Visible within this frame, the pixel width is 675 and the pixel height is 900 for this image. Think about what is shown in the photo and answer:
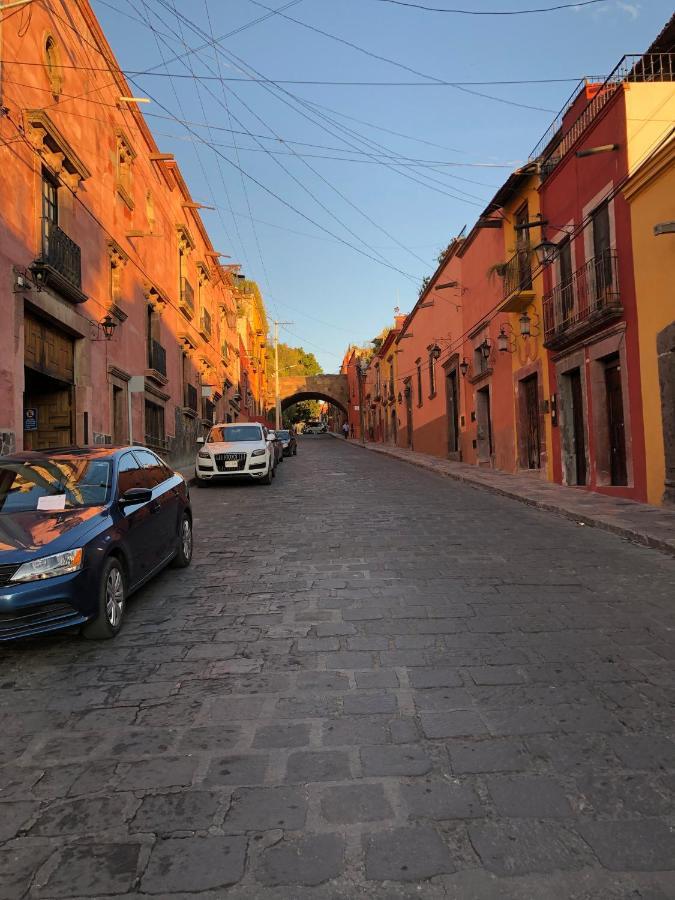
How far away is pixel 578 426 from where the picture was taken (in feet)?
45.6

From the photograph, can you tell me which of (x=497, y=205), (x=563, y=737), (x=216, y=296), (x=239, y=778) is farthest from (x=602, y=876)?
(x=216, y=296)

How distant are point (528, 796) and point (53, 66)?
48.5 feet

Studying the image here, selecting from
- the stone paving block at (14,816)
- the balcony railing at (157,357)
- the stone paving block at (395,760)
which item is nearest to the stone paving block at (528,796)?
the stone paving block at (395,760)

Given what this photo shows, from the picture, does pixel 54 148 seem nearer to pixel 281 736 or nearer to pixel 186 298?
pixel 186 298

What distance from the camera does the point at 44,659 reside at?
399cm

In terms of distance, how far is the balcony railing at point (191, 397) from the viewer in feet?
78.1

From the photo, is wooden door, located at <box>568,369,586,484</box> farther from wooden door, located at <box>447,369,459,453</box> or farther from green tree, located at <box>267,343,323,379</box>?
green tree, located at <box>267,343,323,379</box>

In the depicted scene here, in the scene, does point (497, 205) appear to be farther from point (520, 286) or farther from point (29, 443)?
point (29, 443)

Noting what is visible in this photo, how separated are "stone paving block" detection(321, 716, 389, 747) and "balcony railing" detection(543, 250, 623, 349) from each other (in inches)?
395

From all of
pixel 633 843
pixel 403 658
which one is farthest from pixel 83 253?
pixel 633 843

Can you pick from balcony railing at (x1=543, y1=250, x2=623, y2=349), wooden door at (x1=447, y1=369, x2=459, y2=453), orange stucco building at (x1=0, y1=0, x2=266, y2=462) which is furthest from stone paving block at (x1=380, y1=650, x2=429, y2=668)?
wooden door at (x1=447, y1=369, x2=459, y2=453)

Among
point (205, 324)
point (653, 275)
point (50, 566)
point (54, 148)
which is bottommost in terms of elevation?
point (50, 566)

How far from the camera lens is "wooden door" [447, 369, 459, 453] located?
24.0m

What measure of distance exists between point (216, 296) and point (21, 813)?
3129 centimetres
